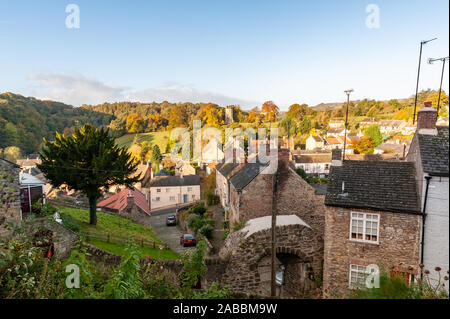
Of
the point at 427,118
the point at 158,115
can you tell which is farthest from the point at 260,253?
the point at 158,115

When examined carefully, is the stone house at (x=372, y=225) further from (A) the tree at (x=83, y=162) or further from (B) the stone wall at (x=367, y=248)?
(A) the tree at (x=83, y=162)

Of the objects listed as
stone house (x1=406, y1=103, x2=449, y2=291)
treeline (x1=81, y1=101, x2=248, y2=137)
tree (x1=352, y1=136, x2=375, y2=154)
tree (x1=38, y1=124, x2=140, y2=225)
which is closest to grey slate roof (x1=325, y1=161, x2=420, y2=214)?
stone house (x1=406, y1=103, x2=449, y2=291)

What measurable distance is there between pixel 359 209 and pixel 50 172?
22280 mm

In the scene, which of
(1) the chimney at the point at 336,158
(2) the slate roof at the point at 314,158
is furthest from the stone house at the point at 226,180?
(2) the slate roof at the point at 314,158

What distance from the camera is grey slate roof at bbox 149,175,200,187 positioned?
4603 centimetres

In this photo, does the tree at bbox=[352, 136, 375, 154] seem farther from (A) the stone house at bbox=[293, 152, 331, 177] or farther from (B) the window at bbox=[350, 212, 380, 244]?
(B) the window at bbox=[350, 212, 380, 244]

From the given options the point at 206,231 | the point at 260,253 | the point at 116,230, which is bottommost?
the point at 116,230

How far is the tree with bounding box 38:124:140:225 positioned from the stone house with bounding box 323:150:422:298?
17803mm

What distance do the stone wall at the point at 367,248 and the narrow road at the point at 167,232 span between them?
11624 mm

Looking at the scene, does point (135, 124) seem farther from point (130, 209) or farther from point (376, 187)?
point (376, 187)

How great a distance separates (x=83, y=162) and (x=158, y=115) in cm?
7950

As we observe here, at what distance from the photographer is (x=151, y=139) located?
280 ft
